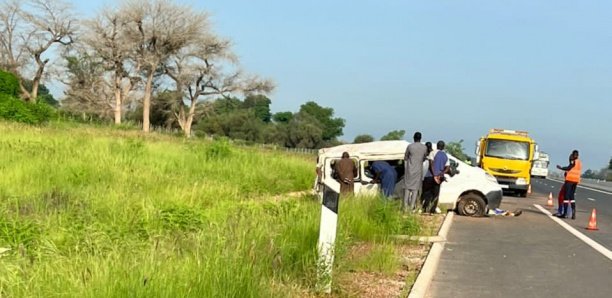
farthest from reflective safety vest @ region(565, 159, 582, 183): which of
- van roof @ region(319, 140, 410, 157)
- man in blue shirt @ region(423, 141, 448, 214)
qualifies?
van roof @ region(319, 140, 410, 157)

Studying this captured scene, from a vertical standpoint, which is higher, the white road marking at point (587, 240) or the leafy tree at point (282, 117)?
the leafy tree at point (282, 117)

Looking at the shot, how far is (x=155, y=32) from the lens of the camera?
65.1 meters

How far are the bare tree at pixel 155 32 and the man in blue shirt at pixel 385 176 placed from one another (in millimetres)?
49837

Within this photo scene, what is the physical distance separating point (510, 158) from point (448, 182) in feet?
36.4

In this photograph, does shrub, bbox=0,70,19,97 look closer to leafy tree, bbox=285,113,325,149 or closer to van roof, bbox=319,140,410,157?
van roof, bbox=319,140,410,157

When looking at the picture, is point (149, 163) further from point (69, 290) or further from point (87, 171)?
point (69, 290)

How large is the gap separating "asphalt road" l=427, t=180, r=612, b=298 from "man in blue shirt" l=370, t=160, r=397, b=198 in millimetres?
1880

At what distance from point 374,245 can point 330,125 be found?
10767 cm

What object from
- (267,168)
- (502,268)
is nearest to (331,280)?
(502,268)

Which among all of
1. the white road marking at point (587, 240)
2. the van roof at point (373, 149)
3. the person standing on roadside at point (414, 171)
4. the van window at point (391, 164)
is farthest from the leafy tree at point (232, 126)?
the person standing on roadside at point (414, 171)

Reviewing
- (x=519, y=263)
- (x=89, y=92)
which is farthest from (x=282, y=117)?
(x=519, y=263)

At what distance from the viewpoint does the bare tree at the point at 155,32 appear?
211 ft

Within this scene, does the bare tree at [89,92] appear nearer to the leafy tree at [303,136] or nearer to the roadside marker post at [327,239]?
the leafy tree at [303,136]

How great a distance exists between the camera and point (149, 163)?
1942cm
